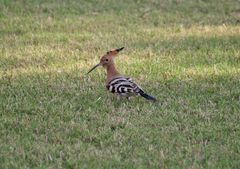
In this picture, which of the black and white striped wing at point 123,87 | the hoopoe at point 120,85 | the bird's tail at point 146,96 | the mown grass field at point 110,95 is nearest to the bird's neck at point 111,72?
the hoopoe at point 120,85

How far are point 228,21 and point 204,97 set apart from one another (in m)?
6.39

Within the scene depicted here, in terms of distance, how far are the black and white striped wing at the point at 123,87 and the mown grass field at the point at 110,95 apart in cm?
17

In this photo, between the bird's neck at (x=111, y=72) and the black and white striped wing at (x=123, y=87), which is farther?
the bird's neck at (x=111, y=72)

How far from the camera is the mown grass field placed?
6066 millimetres

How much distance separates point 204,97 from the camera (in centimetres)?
803

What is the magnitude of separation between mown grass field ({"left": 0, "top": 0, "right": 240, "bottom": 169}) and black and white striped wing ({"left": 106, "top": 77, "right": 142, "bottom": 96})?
170 mm

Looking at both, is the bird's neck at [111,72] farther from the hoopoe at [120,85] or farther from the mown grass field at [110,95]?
the mown grass field at [110,95]

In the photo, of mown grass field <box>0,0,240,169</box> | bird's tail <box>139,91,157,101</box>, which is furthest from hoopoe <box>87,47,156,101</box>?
mown grass field <box>0,0,240,169</box>

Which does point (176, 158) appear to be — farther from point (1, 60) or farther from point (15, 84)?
point (1, 60)

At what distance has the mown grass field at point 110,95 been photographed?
6.07m

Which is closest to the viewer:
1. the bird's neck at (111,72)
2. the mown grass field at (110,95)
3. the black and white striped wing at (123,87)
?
the mown grass field at (110,95)

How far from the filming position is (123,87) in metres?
7.54

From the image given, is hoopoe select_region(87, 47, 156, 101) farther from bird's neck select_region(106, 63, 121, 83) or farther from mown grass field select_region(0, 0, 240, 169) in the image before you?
mown grass field select_region(0, 0, 240, 169)

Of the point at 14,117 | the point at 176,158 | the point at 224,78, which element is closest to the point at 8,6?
the point at 224,78
